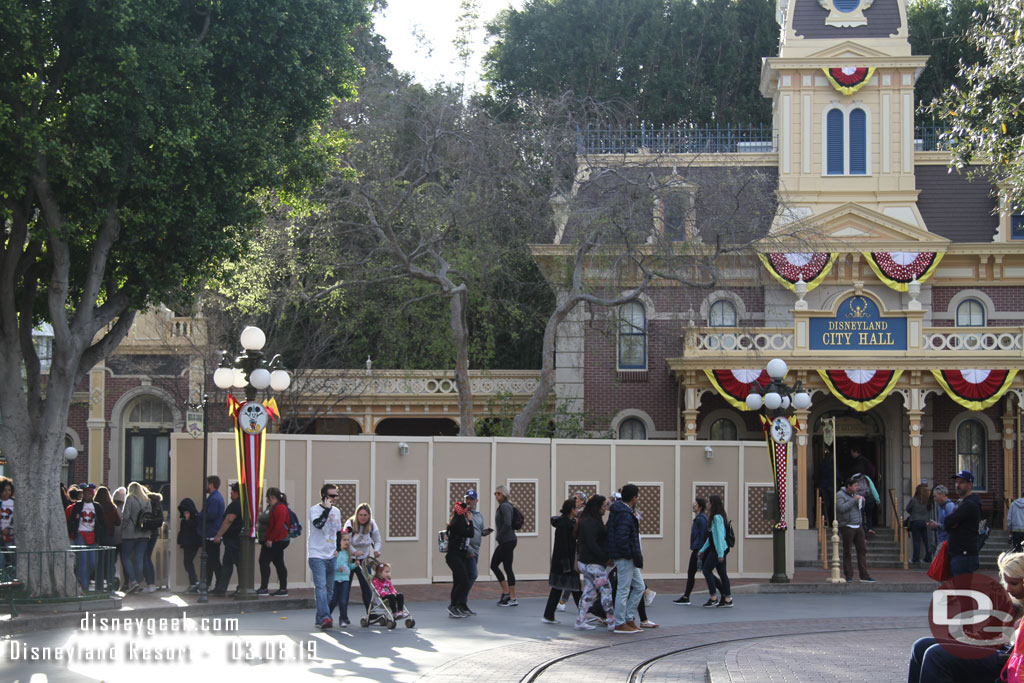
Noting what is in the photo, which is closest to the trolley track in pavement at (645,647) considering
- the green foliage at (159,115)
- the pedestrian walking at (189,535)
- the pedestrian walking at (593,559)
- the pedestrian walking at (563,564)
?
the pedestrian walking at (593,559)

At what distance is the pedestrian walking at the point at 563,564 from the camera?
15977mm

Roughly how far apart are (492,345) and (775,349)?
9.48 m

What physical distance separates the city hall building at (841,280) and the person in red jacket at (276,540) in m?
13.0

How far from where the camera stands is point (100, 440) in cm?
3603

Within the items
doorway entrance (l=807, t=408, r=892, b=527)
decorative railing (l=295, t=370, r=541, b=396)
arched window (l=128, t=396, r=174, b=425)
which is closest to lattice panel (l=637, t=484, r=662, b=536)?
doorway entrance (l=807, t=408, r=892, b=527)

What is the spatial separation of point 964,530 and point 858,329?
15589 millimetres

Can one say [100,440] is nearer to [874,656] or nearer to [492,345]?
[492,345]

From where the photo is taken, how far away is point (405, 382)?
34281 millimetres

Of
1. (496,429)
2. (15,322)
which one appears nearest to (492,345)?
(496,429)

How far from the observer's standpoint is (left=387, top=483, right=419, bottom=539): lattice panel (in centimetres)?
2092

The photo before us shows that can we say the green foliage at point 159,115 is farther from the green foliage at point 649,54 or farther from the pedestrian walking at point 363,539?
the green foliage at point 649,54

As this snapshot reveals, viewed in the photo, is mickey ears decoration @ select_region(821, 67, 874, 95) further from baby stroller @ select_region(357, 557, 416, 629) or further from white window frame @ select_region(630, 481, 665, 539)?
baby stroller @ select_region(357, 557, 416, 629)

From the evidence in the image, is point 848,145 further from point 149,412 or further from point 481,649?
point 481,649

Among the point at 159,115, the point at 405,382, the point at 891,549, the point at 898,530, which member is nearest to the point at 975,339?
the point at 898,530
